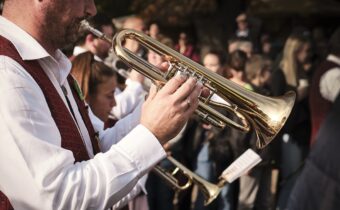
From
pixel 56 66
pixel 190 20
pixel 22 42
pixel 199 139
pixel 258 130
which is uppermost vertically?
pixel 22 42

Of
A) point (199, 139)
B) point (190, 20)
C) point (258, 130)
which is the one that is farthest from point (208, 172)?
point (190, 20)

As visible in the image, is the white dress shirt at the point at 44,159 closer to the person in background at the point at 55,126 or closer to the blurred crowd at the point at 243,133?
the person in background at the point at 55,126

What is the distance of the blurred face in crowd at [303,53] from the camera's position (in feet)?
20.2

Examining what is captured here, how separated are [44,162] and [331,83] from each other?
3493 mm

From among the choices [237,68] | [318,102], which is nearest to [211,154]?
[237,68]

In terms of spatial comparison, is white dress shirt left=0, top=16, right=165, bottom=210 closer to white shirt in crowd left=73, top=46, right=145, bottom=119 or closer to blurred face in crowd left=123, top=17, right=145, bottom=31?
white shirt in crowd left=73, top=46, right=145, bottom=119

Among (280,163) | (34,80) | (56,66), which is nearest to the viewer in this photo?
(34,80)

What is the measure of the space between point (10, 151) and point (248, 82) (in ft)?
12.7

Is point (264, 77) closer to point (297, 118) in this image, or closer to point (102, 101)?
point (297, 118)

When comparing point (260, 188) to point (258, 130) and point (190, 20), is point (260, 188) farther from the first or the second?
point (190, 20)

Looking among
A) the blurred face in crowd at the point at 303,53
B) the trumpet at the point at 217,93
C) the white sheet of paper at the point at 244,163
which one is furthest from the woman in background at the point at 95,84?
the blurred face in crowd at the point at 303,53

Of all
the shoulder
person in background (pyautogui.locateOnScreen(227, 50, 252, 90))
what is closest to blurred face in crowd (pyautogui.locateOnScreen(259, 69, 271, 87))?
person in background (pyautogui.locateOnScreen(227, 50, 252, 90))

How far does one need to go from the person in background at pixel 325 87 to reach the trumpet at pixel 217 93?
7.51 ft

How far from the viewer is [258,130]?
2.44m
